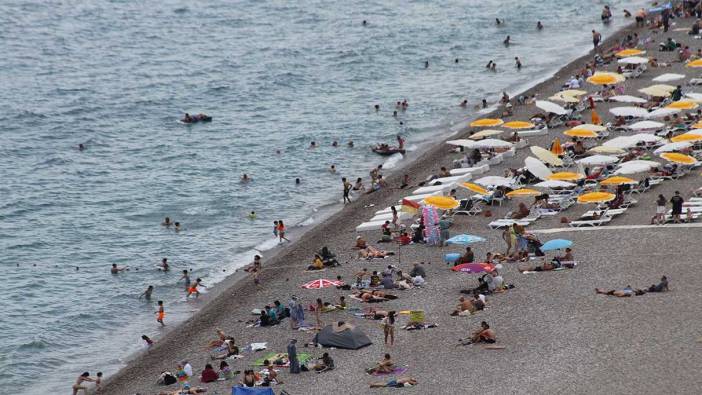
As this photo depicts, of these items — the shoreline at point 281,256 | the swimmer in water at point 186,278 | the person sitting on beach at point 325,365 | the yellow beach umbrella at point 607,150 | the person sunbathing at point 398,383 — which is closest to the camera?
the person sunbathing at point 398,383

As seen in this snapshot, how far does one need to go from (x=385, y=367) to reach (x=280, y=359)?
300 centimetres

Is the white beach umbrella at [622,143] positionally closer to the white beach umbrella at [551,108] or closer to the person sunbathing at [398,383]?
the white beach umbrella at [551,108]

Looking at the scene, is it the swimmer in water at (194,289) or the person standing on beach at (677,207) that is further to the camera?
the swimmer in water at (194,289)

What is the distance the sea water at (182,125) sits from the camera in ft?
126

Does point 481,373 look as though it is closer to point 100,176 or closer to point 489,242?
point 489,242

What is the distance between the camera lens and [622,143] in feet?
133

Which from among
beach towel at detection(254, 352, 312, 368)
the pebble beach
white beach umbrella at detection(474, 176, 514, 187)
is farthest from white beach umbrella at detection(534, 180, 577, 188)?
beach towel at detection(254, 352, 312, 368)

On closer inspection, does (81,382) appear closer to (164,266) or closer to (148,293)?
(148,293)

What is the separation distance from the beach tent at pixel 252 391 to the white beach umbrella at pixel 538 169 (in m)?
15.5

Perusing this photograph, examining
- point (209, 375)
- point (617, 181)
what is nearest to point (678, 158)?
point (617, 181)

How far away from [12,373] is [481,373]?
540 inches

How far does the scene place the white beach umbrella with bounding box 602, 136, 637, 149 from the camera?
4050 centimetres

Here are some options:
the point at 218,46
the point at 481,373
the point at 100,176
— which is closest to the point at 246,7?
the point at 218,46

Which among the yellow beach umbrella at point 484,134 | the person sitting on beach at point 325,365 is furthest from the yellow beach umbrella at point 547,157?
the person sitting on beach at point 325,365
